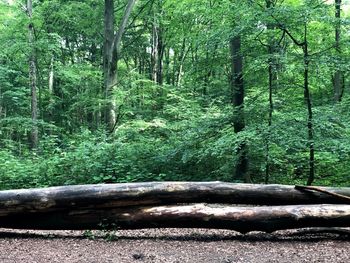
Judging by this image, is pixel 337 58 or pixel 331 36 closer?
pixel 337 58

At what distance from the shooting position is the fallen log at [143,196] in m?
5.53

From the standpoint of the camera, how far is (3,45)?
42.4 feet

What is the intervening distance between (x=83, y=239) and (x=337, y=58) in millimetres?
5684

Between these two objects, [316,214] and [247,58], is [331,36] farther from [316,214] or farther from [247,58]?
[316,214]

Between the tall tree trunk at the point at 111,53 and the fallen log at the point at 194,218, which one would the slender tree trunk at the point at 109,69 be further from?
the fallen log at the point at 194,218

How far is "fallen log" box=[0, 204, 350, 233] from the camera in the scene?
16.7 feet

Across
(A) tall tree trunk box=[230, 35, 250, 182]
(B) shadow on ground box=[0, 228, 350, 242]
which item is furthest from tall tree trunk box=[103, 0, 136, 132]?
(B) shadow on ground box=[0, 228, 350, 242]

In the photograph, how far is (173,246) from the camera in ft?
16.5

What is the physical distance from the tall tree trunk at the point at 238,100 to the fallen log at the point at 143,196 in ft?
6.46

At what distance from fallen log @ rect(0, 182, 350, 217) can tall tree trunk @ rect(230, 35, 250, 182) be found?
6.46 feet

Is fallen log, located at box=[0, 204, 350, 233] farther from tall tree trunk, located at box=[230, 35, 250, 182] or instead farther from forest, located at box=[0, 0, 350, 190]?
tall tree trunk, located at box=[230, 35, 250, 182]

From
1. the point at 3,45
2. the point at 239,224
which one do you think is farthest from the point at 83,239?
the point at 3,45

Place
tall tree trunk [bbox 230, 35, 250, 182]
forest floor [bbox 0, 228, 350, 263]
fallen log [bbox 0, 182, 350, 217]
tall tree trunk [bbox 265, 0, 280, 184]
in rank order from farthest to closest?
tall tree trunk [bbox 230, 35, 250, 182] < tall tree trunk [bbox 265, 0, 280, 184] < fallen log [bbox 0, 182, 350, 217] < forest floor [bbox 0, 228, 350, 263]

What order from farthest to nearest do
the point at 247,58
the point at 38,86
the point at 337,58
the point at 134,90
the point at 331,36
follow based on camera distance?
the point at 38,86, the point at 134,90, the point at 247,58, the point at 331,36, the point at 337,58
